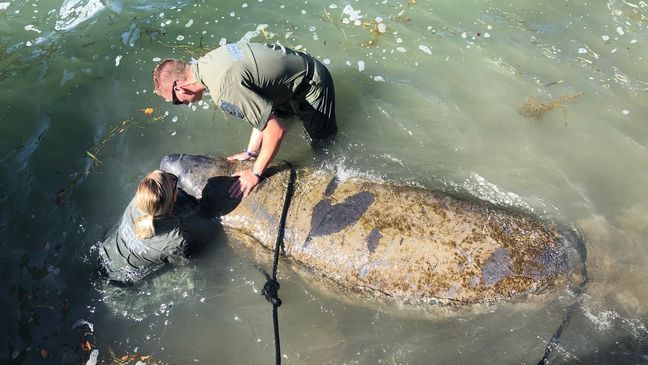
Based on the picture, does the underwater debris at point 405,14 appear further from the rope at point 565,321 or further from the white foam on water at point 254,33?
the rope at point 565,321

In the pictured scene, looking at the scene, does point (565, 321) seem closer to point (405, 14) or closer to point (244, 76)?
point (244, 76)

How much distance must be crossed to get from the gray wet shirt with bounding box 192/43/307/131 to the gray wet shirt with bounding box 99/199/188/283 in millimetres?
1281

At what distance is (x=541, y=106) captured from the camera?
250 inches

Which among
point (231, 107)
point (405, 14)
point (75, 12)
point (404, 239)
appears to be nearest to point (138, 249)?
point (231, 107)

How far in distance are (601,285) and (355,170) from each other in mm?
2868

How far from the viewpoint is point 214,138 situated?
6500 millimetres

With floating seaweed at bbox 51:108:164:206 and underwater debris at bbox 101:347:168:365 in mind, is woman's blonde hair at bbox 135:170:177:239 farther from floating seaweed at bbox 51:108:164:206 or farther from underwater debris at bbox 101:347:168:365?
floating seaweed at bbox 51:108:164:206

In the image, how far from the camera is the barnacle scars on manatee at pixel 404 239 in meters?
4.36

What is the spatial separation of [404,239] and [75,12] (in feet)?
23.9

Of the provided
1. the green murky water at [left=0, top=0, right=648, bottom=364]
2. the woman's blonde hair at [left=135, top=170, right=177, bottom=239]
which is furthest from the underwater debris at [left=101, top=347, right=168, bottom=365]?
the woman's blonde hair at [left=135, top=170, right=177, bottom=239]

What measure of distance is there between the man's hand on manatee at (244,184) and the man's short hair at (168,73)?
1.17 metres

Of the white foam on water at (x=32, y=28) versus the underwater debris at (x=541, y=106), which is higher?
the white foam on water at (x=32, y=28)

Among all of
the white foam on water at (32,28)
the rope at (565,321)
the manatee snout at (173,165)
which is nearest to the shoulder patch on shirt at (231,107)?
the manatee snout at (173,165)

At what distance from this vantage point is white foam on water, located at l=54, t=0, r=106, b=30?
8109 mm
